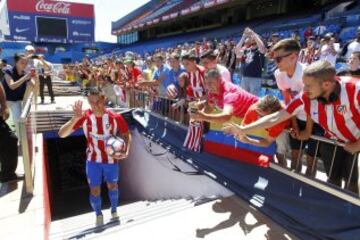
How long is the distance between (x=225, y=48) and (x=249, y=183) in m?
6.87

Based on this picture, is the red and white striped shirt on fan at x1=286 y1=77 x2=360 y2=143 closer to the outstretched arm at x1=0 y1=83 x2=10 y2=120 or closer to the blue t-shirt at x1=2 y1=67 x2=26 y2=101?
the outstretched arm at x1=0 y1=83 x2=10 y2=120

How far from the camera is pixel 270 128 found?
3.42 m

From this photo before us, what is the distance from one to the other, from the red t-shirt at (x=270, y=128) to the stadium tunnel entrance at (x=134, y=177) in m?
1.05

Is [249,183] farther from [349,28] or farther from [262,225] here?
[349,28]

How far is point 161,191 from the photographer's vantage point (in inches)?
258

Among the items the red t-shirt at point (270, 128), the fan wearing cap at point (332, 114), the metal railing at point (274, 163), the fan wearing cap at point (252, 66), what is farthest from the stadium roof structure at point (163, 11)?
the fan wearing cap at point (332, 114)

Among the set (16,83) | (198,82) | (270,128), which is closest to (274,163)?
(270,128)

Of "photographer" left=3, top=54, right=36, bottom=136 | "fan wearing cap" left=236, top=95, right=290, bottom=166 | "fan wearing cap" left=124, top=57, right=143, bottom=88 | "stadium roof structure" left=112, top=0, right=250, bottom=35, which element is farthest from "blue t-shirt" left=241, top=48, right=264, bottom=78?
"stadium roof structure" left=112, top=0, right=250, bottom=35

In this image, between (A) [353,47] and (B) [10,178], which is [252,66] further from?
(B) [10,178]

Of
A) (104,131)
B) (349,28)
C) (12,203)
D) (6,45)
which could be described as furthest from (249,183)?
(6,45)

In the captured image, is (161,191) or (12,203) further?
(161,191)

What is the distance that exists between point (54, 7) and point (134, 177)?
120 feet

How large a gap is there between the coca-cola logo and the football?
38.4 m

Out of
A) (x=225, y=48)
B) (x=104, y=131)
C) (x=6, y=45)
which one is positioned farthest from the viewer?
(x=6, y=45)
